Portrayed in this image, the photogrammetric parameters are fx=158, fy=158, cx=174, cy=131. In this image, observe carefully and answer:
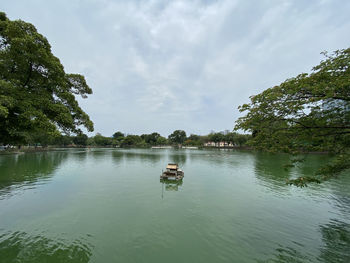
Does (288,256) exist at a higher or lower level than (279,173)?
lower

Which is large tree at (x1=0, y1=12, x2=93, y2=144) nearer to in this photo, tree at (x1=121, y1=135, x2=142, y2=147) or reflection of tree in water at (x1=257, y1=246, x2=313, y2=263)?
reflection of tree in water at (x1=257, y1=246, x2=313, y2=263)

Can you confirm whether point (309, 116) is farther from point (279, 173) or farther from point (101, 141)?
point (101, 141)

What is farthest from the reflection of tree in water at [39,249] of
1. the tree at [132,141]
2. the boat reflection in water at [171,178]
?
the tree at [132,141]

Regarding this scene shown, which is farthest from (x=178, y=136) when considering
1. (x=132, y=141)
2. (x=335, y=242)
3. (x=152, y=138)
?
(x=335, y=242)

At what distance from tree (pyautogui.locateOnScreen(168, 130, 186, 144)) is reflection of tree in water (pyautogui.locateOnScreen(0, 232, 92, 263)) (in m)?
162

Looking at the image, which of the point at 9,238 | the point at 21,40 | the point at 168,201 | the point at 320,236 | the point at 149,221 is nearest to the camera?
the point at 21,40

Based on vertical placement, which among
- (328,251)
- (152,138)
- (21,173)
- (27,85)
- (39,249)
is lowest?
(328,251)

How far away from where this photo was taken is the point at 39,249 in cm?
760

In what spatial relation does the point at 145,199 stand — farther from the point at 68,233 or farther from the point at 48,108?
the point at 48,108

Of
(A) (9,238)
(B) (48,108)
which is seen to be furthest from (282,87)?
(A) (9,238)

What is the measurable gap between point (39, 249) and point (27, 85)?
28.1 feet

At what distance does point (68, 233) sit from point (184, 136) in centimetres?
16474

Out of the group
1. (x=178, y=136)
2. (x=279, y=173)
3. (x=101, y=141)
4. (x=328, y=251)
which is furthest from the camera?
(x=178, y=136)

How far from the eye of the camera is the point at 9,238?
27.6ft
